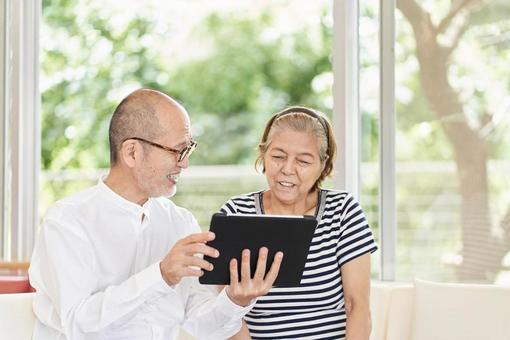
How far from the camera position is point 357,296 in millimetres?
2639

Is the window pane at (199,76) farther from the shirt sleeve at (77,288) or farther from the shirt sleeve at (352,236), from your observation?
the shirt sleeve at (77,288)

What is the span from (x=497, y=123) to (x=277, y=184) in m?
1.17

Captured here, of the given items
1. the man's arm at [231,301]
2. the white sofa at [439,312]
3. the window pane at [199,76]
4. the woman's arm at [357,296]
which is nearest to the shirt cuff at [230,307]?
the man's arm at [231,301]

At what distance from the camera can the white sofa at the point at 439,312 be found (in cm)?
294

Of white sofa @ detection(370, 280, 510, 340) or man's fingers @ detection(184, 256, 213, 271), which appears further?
white sofa @ detection(370, 280, 510, 340)

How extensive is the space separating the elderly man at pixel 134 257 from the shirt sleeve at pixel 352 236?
1.45ft

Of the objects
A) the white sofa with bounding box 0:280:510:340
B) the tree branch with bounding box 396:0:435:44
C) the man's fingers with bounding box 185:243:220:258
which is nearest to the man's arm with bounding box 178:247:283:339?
the man's fingers with bounding box 185:243:220:258

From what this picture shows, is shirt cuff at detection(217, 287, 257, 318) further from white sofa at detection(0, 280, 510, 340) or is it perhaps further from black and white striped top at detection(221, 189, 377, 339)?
white sofa at detection(0, 280, 510, 340)

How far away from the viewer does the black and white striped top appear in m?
2.63

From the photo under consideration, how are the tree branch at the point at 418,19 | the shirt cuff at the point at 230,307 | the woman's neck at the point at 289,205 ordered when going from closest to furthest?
the shirt cuff at the point at 230,307, the woman's neck at the point at 289,205, the tree branch at the point at 418,19

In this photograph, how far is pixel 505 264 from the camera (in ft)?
11.2

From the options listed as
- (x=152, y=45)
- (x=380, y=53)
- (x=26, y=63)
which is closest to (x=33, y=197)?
(x=26, y=63)

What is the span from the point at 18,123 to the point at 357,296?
2188 millimetres

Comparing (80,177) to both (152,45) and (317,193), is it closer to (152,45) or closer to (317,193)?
(152,45)
